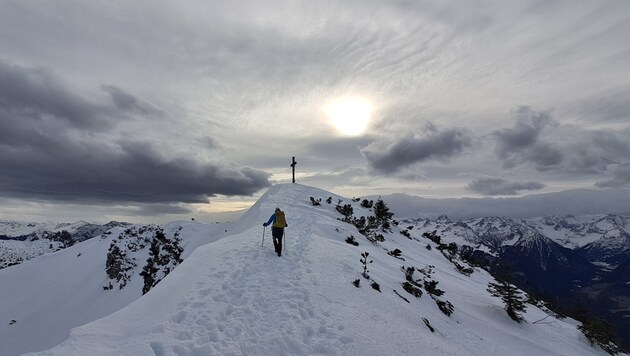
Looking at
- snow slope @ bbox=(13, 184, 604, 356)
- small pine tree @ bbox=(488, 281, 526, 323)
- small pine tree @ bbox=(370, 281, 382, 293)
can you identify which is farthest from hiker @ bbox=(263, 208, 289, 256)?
small pine tree @ bbox=(488, 281, 526, 323)

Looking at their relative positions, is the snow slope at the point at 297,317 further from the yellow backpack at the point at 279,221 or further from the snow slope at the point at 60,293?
the snow slope at the point at 60,293

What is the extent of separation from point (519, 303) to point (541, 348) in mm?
4175

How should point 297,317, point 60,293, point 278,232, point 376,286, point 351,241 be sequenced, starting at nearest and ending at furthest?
point 297,317, point 376,286, point 278,232, point 351,241, point 60,293

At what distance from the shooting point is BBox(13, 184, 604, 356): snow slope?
951 centimetres

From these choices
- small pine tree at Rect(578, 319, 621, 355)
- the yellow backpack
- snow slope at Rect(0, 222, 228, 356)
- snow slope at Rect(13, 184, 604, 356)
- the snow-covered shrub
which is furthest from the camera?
snow slope at Rect(0, 222, 228, 356)

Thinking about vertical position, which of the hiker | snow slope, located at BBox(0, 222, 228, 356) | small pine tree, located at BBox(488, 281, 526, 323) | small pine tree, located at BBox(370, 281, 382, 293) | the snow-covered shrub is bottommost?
snow slope, located at BBox(0, 222, 228, 356)

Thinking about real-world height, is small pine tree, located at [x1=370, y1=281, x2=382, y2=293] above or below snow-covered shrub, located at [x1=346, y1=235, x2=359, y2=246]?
below

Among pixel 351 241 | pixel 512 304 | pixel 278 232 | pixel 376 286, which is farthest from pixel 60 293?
pixel 512 304

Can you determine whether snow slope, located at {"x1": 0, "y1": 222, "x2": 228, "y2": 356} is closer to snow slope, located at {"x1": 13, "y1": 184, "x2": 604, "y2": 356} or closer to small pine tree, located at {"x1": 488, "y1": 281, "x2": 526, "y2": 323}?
snow slope, located at {"x1": 13, "y1": 184, "x2": 604, "y2": 356}

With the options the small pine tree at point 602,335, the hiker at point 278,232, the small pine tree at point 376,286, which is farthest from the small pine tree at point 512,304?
the hiker at point 278,232

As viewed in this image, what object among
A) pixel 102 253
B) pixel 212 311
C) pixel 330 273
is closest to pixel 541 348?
pixel 330 273

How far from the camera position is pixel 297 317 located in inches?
446

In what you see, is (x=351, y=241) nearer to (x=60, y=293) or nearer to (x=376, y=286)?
(x=376, y=286)

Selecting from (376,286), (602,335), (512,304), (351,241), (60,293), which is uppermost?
(351,241)
